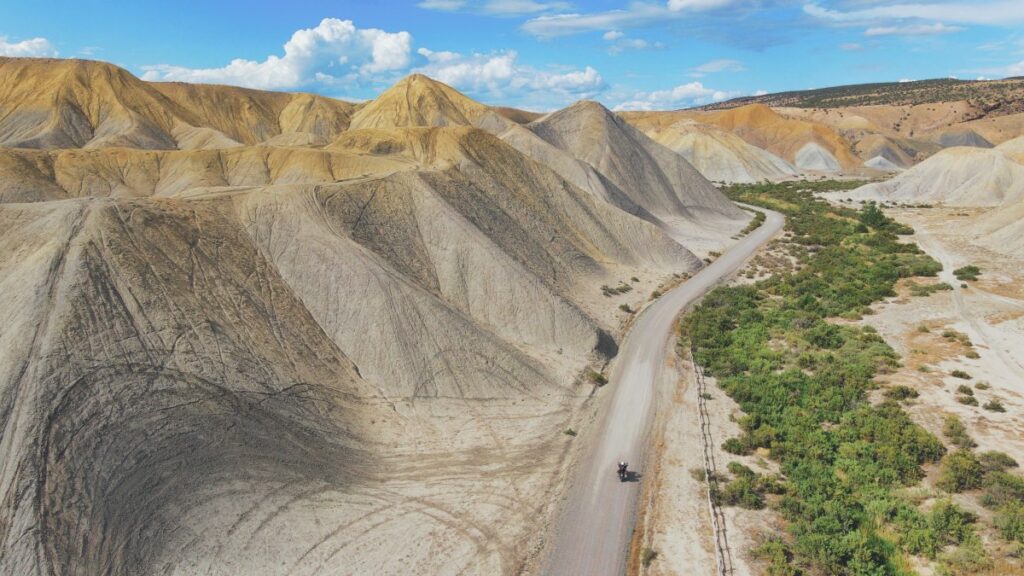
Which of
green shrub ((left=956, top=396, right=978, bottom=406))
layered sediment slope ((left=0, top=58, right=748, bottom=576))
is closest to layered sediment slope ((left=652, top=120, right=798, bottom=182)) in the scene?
layered sediment slope ((left=0, top=58, right=748, bottom=576))

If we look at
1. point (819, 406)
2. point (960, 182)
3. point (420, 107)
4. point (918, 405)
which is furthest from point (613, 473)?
point (960, 182)

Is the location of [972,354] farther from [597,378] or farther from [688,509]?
[688,509]

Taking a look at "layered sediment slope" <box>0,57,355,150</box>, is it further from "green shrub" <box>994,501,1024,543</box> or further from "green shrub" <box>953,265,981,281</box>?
"green shrub" <box>994,501,1024,543</box>

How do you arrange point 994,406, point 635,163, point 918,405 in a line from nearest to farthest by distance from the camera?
point 994,406 < point 918,405 < point 635,163

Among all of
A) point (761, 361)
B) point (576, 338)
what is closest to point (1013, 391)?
point (761, 361)

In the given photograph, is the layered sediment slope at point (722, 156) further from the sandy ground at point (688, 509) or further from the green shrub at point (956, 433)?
the sandy ground at point (688, 509)

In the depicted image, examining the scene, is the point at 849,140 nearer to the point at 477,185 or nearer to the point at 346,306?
the point at 477,185
